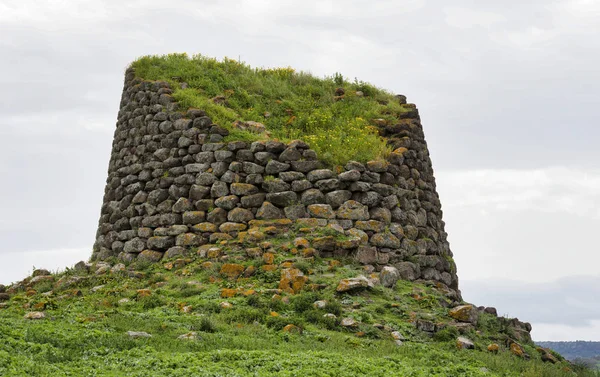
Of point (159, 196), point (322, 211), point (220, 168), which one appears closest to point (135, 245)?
point (159, 196)

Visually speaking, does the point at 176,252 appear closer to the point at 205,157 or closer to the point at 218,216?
the point at 218,216

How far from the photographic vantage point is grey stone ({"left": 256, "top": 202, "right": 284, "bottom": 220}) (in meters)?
15.2

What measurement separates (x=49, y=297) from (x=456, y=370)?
7697 mm

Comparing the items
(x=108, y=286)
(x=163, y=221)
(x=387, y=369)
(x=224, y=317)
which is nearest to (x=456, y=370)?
(x=387, y=369)

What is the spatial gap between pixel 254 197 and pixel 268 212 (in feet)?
1.60

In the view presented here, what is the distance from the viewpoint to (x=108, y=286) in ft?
46.3

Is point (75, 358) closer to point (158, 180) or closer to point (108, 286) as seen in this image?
point (108, 286)

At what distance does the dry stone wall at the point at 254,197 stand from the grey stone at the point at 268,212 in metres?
0.02

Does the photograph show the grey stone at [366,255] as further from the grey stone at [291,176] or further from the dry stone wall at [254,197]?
the grey stone at [291,176]

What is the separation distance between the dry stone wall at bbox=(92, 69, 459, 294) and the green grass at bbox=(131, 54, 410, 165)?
47cm

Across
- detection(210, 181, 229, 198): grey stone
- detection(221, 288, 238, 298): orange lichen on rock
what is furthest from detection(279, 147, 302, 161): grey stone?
detection(221, 288, 238, 298): orange lichen on rock

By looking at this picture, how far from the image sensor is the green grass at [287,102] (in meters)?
16.8

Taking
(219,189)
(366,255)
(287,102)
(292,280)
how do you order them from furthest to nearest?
(287,102) → (219,189) → (366,255) → (292,280)

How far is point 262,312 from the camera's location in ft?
38.0
